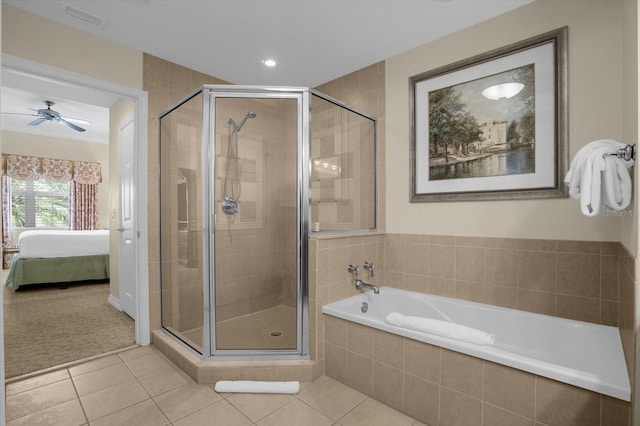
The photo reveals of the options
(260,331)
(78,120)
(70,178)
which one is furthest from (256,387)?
(70,178)

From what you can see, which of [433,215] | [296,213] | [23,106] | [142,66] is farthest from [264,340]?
[23,106]

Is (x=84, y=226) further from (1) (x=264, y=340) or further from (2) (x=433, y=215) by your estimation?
(2) (x=433, y=215)

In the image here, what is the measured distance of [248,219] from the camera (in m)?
2.38

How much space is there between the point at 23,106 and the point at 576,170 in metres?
6.50

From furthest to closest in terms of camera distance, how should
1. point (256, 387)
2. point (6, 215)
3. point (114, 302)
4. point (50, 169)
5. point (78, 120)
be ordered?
point (50, 169) → point (6, 215) → point (78, 120) → point (114, 302) → point (256, 387)

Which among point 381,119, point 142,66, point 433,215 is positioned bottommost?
point 433,215

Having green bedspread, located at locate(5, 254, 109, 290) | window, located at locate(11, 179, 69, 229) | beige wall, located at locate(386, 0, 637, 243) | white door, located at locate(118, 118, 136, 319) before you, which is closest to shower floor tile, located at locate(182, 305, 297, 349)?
beige wall, located at locate(386, 0, 637, 243)

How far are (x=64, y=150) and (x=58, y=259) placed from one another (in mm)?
2864

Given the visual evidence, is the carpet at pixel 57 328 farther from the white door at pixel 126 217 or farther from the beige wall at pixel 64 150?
the beige wall at pixel 64 150

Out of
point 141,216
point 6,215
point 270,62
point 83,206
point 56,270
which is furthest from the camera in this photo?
point 83,206

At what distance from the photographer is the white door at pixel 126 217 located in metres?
3.34

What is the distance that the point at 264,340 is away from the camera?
231cm

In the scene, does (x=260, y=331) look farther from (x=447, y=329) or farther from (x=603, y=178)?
(x=603, y=178)

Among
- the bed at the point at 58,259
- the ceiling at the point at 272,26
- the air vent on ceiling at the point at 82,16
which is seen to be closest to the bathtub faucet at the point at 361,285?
the ceiling at the point at 272,26
